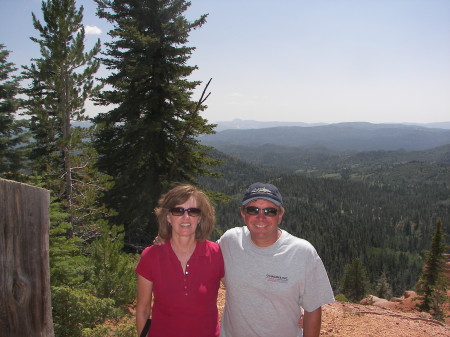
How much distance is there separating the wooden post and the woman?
1.26 m

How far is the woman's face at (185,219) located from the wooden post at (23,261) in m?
1.42

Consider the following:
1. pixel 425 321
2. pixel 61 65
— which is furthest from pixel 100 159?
pixel 425 321

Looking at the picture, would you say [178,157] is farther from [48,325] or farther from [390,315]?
[48,325]

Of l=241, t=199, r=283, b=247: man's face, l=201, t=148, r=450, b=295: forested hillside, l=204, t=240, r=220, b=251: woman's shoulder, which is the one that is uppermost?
l=241, t=199, r=283, b=247: man's face

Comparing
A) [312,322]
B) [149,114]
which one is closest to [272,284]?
[312,322]

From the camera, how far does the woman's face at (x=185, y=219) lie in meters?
2.86

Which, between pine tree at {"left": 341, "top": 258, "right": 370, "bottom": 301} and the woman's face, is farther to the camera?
pine tree at {"left": 341, "top": 258, "right": 370, "bottom": 301}

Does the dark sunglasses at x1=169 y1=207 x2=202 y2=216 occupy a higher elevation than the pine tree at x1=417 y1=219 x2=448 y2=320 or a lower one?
higher

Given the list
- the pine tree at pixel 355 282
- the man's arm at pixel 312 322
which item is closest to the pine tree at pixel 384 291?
the pine tree at pixel 355 282

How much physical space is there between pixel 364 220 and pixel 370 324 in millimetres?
131232

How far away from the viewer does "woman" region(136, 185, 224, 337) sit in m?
2.69

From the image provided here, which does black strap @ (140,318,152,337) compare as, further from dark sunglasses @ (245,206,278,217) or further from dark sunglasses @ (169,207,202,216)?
dark sunglasses @ (245,206,278,217)

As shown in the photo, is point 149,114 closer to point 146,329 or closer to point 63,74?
point 63,74

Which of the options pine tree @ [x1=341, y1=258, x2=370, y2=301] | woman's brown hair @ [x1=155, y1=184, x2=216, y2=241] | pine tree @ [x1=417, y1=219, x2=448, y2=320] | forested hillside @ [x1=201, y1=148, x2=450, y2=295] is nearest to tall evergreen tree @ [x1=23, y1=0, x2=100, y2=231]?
woman's brown hair @ [x1=155, y1=184, x2=216, y2=241]
